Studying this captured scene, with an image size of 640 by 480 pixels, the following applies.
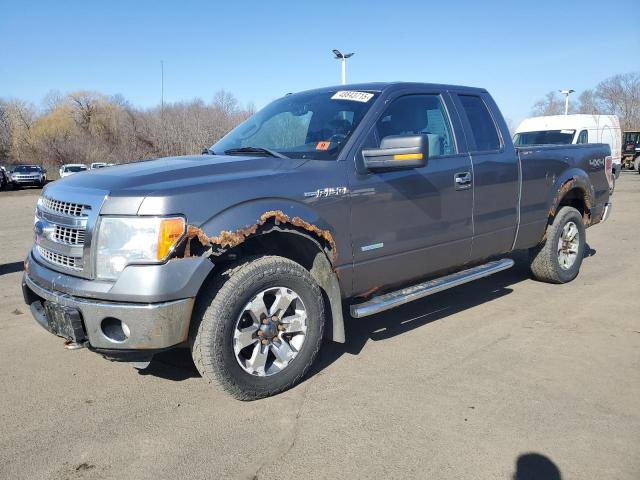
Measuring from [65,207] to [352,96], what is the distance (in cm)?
223

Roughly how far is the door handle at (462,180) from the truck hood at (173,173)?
1.42m

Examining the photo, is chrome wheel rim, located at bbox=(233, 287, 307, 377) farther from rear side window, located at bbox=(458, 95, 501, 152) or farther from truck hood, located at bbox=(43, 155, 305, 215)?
rear side window, located at bbox=(458, 95, 501, 152)

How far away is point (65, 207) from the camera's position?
3223mm

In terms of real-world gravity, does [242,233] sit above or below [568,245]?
above

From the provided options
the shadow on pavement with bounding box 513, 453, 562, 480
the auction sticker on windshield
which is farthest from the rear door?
the shadow on pavement with bounding box 513, 453, 562, 480

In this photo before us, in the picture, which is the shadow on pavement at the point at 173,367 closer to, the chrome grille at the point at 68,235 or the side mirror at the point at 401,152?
the chrome grille at the point at 68,235

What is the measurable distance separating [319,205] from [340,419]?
132 cm

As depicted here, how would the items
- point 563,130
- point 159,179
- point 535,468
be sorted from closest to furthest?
point 535,468 < point 159,179 < point 563,130

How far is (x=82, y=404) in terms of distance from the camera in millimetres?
3348

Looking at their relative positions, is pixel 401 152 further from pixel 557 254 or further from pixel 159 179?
pixel 557 254

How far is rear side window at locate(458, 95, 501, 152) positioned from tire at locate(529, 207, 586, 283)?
1.42 m

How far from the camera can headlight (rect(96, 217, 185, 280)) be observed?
9.53 ft

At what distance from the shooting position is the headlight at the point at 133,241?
2.90 metres

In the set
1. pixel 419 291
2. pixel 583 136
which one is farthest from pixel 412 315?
pixel 583 136
